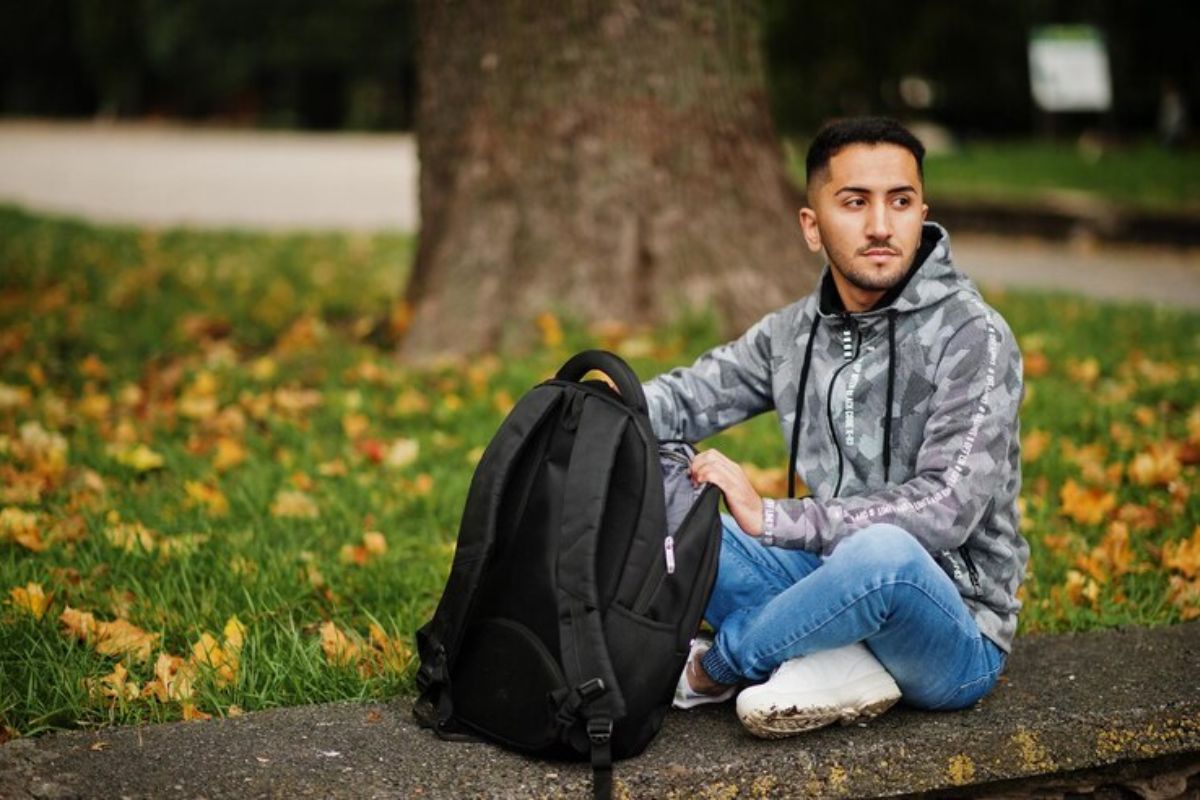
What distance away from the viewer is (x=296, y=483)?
4.00 metres

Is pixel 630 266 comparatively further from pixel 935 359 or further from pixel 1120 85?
pixel 1120 85

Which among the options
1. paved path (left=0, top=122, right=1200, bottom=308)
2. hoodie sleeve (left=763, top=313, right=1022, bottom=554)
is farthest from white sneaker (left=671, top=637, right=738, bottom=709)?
paved path (left=0, top=122, right=1200, bottom=308)

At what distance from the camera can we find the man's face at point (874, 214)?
2584mm

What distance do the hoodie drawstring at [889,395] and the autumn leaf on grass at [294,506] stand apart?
1707 millimetres

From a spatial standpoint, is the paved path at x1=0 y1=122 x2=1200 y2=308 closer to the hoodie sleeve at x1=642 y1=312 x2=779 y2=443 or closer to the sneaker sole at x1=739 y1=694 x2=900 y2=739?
the hoodie sleeve at x1=642 y1=312 x2=779 y2=443

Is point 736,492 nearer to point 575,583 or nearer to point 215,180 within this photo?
point 575,583

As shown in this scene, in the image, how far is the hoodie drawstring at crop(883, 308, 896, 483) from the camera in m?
2.59

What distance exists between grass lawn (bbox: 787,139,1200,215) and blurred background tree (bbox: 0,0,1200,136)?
1.09 meters

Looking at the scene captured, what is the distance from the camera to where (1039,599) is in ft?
10.8

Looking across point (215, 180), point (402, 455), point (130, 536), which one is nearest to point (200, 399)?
point (402, 455)

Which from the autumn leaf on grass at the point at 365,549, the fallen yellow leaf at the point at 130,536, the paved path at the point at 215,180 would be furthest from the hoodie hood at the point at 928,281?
the paved path at the point at 215,180

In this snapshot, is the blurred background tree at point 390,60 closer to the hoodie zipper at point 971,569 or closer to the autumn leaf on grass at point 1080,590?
the autumn leaf on grass at point 1080,590

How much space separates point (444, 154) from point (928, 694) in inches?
141

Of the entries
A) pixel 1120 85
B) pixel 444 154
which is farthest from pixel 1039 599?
pixel 1120 85
